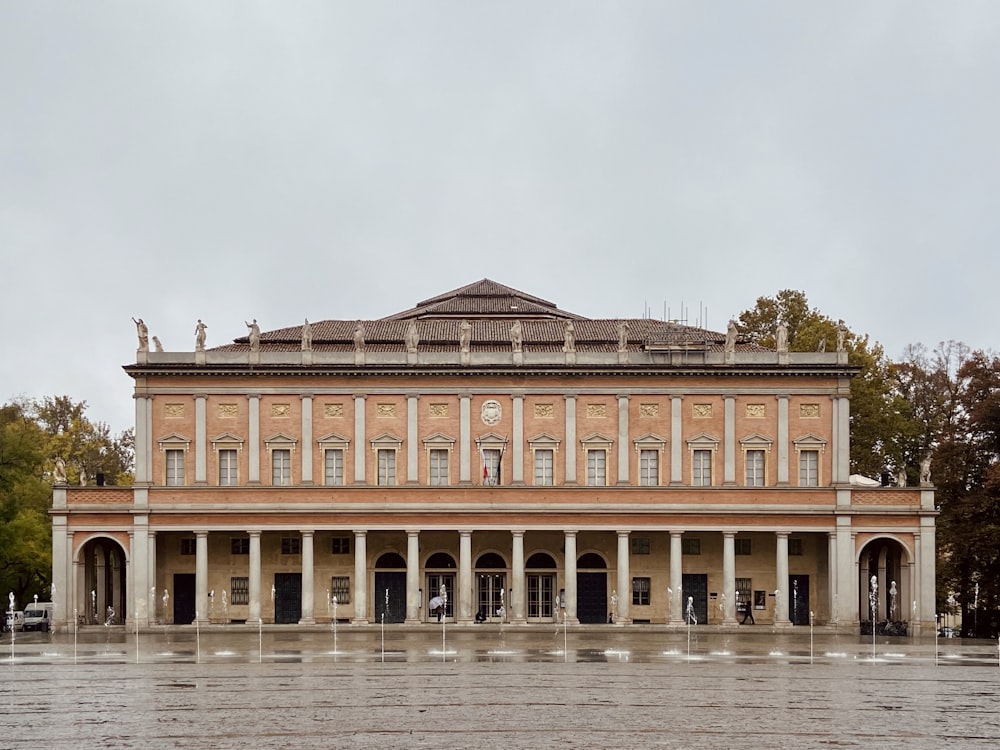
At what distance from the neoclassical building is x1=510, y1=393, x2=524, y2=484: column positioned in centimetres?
10

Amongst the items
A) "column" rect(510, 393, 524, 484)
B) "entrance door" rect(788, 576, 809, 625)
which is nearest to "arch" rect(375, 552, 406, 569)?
"column" rect(510, 393, 524, 484)

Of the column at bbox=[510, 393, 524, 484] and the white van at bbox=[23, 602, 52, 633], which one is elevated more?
the column at bbox=[510, 393, 524, 484]

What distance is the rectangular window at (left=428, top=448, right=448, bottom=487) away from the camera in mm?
63281

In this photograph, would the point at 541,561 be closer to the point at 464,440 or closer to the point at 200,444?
the point at 464,440

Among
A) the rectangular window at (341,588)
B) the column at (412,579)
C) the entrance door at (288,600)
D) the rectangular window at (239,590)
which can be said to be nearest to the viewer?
the column at (412,579)

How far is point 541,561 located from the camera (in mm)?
65000

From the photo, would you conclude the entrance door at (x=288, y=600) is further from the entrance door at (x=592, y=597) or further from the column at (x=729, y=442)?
the column at (x=729, y=442)

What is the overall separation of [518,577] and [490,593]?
8.94 feet

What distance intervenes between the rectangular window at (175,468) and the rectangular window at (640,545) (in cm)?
2049

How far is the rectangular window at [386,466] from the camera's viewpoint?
63250 mm

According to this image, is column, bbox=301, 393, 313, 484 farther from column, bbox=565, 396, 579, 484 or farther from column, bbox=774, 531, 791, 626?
column, bbox=774, 531, 791, 626

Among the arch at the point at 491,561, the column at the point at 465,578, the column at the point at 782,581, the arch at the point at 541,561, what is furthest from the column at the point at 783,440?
the column at the point at 465,578

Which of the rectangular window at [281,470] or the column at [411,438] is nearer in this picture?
the column at [411,438]

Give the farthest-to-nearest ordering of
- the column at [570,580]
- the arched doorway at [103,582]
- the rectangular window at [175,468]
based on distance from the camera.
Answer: the arched doorway at [103,582]
the rectangular window at [175,468]
the column at [570,580]
